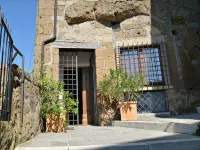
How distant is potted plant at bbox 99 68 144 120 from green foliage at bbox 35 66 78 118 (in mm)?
933

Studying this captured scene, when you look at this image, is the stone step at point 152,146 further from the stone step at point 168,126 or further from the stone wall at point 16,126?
the stone step at point 168,126

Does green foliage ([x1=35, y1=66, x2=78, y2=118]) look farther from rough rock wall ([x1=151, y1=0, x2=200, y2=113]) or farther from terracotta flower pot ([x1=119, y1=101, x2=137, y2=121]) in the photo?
rough rock wall ([x1=151, y1=0, x2=200, y2=113])

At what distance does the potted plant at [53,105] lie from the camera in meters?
3.93

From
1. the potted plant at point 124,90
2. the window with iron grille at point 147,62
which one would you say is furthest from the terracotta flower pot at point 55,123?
the window with iron grille at point 147,62

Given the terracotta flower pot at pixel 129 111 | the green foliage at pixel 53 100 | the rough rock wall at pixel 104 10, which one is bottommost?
the terracotta flower pot at pixel 129 111

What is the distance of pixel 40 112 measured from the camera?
3.89 m

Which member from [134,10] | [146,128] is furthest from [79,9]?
[146,128]

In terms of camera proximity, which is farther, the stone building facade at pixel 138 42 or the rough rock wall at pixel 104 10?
the rough rock wall at pixel 104 10

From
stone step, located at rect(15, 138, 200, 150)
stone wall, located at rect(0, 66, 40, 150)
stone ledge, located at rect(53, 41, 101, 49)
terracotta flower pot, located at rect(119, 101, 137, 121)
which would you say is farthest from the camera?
stone ledge, located at rect(53, 41, 101, 49)

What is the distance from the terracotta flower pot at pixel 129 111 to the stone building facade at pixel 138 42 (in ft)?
2.29

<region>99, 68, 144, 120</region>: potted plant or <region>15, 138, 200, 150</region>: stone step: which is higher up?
<region>99, 68, 144, 120</region>: potted plant

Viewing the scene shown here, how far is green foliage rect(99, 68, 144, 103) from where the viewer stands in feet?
14.9

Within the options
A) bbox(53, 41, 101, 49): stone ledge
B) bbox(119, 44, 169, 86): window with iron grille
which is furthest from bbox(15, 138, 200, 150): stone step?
bbox(53, 41, 101, 49): stone ledge

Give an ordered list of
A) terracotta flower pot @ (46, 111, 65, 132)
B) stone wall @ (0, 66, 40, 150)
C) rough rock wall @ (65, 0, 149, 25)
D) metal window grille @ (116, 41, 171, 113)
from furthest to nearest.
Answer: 1. rough rock wall @ (65, 0, 149, 25)
2. metal window grille @ (116, 41, 171, 113)
3. terracotta flower pot @ (46, 111, 65, 132)
4. stone wall @ (0, 66, 40, 150)
